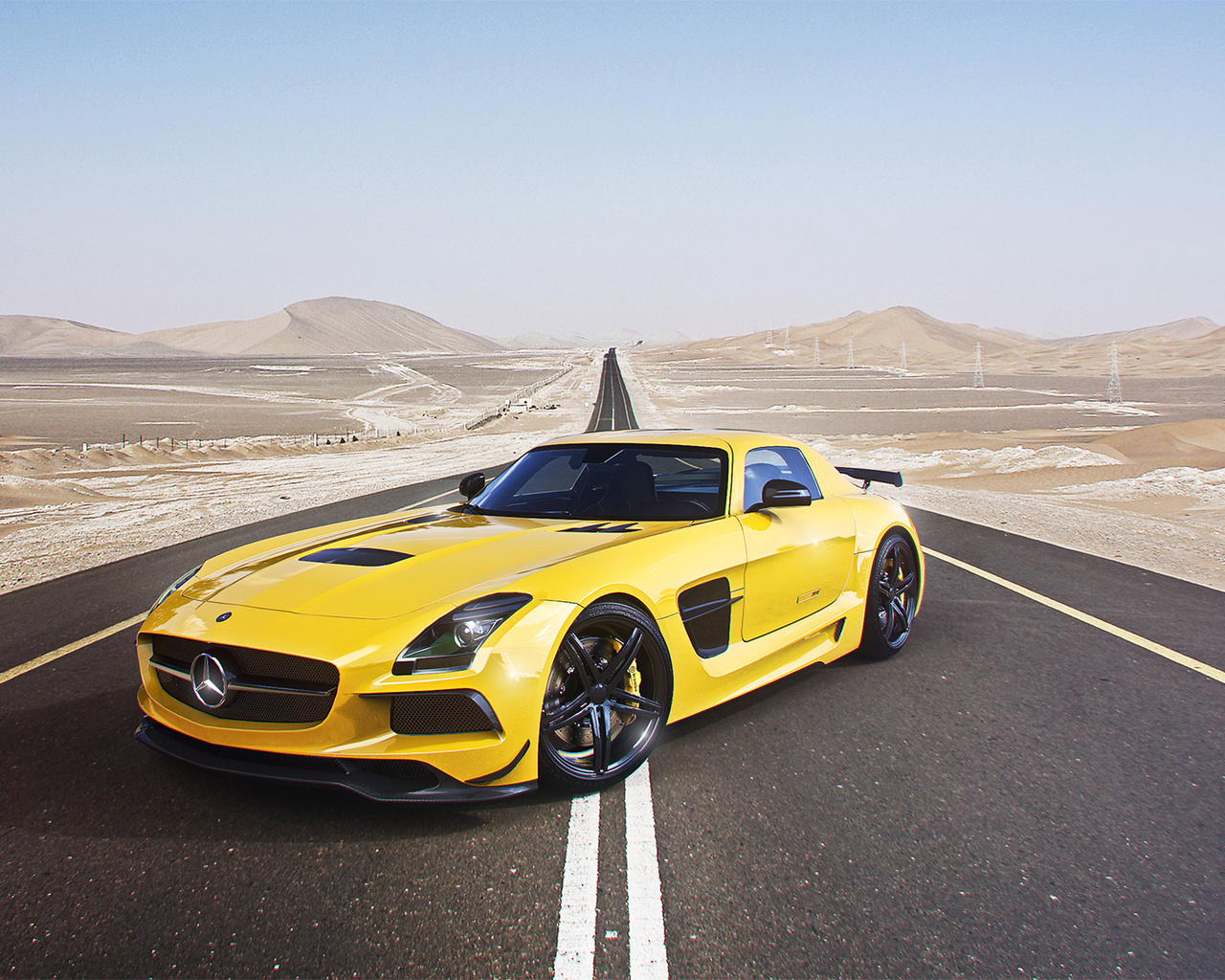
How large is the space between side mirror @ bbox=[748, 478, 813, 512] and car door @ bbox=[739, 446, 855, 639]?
81mm

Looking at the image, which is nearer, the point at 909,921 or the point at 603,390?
the point at 909,921

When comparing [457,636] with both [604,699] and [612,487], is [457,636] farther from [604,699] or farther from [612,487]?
[612,487]

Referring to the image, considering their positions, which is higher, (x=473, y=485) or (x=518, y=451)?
(x=473, y=485)

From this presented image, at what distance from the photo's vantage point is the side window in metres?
4.95

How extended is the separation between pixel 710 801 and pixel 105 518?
37.5 ft

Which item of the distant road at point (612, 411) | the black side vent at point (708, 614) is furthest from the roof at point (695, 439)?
the distant road at point (612, 411)

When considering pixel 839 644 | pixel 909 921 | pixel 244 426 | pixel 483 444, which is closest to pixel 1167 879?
pixel 909 921

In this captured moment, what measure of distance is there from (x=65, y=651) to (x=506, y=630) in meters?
3.79

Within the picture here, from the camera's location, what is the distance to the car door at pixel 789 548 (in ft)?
14.0

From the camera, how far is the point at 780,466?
5.40 meters

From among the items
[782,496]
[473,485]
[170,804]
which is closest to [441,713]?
[170,804]

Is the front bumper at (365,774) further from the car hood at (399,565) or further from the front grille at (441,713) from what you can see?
the car hood at (399,565)

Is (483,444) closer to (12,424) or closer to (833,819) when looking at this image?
(12,424)

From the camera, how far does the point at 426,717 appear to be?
300cm
